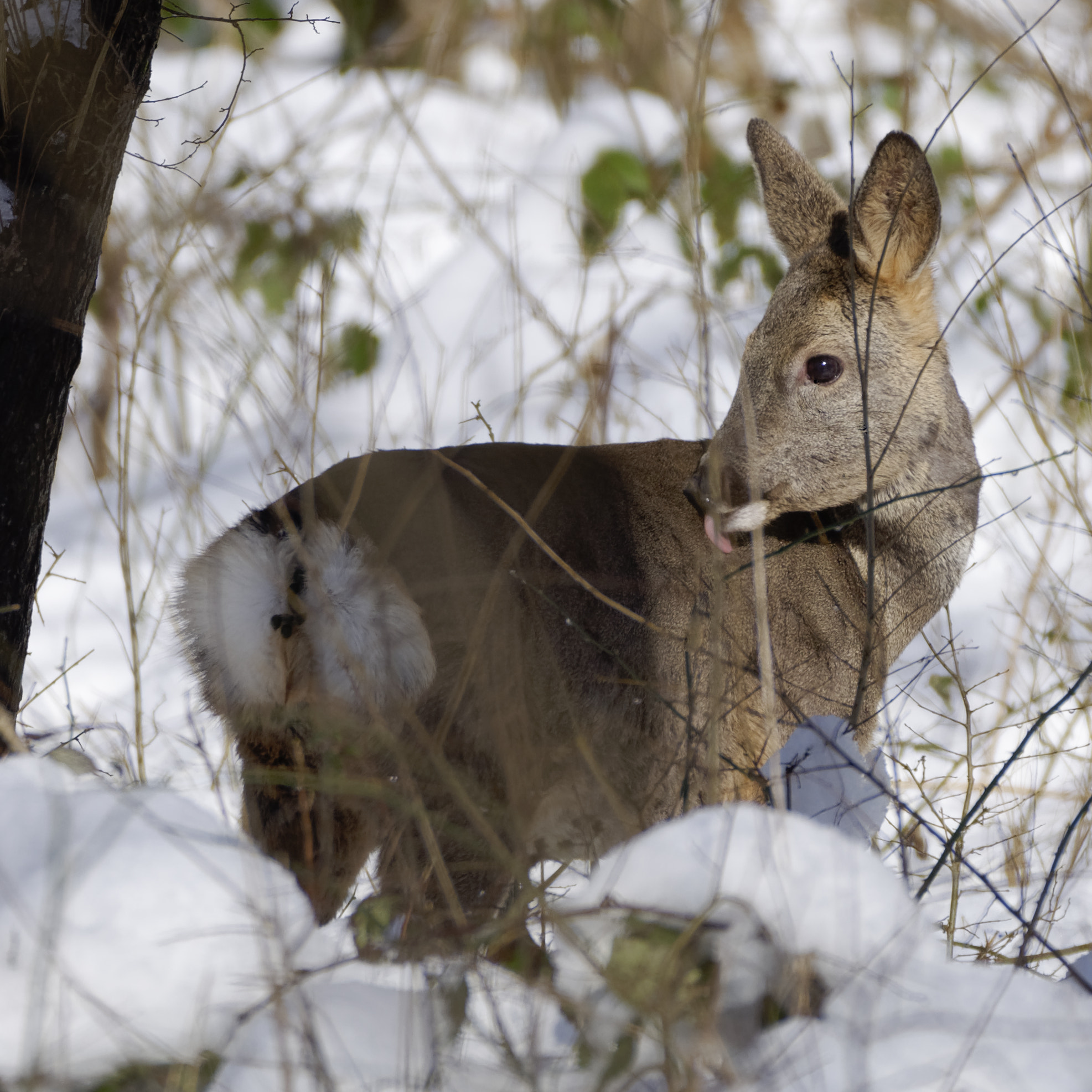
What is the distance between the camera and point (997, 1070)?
144cm

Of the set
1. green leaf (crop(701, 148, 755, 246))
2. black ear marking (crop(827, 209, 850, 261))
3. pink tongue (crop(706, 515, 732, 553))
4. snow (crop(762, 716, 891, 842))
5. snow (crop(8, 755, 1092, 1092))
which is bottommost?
snow (crop(8, 755, 1092, 1092))

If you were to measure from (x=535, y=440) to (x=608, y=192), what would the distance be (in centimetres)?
145

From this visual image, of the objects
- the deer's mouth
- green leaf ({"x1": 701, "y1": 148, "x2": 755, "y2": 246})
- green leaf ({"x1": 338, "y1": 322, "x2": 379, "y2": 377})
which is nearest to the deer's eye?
the deer's mouth

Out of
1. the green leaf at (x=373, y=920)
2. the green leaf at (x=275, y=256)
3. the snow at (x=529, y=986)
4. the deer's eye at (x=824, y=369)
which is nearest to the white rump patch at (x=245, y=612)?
the green leaf at (x=373, y=920)

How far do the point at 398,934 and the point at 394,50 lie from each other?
23.1 feet

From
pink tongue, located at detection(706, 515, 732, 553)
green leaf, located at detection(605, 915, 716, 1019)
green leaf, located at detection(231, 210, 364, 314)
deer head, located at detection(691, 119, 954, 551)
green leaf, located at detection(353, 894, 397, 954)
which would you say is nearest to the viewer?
green leaf, located at detection(605, 915, 716, 1019)

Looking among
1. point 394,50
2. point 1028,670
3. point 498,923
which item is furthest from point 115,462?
point 394,50

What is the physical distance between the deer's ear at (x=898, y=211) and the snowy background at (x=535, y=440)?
253 millimetres

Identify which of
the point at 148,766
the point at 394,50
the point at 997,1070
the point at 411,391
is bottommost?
the point at 997,1070

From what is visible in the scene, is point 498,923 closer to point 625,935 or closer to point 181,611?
point 625,935

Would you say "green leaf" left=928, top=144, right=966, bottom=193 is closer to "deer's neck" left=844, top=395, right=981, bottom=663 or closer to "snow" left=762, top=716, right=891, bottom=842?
"deer's neck" left=844, top=395, right=981, bottom=663

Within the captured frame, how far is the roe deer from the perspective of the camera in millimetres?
2279

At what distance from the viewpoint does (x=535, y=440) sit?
5.29 metres

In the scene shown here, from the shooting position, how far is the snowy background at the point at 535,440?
57.6 inches
